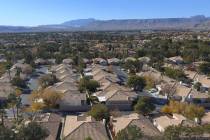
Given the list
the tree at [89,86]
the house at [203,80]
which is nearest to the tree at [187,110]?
the tree at [89,86]

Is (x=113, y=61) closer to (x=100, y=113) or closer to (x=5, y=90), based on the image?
(x=5, y=90)

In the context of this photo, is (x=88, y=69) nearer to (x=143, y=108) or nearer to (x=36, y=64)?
(x=36, y=64)

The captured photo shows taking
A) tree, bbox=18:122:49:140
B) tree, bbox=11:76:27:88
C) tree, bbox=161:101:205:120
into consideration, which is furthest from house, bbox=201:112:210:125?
tree, bbox=11:76:27:88

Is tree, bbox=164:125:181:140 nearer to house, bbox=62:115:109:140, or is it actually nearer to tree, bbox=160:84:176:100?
house, bbox=62:115:109:140

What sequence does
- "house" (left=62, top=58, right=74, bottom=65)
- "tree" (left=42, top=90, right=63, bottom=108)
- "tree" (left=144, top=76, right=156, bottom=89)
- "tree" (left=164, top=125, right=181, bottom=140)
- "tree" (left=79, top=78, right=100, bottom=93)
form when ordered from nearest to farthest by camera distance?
"tree" (left=164, top=125, right=181, bottom=140) → "tree" (left=42, top=90, right=63, bottom=108) → "tree" (left=79, top=78, right=100, bottom=93) → "tree" (left=144, top=76, right=156, bottom=89) → "house" (left=62, top=58, right=74, bottom=65)

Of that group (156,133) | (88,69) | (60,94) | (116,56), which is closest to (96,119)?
(156,133)

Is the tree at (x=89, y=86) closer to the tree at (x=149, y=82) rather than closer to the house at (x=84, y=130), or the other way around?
the tree at (x=149, y=82)
